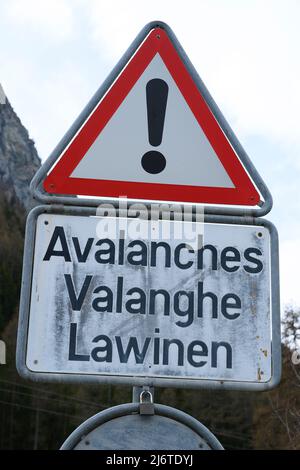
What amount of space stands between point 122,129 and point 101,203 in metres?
0.23

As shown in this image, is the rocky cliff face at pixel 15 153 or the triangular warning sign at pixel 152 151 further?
the rocky cliff face at pixel 15 153

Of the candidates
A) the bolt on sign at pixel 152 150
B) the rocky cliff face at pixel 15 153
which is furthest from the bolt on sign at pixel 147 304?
the rocky cliff face at pixel 15 153

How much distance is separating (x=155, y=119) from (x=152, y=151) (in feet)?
0.28

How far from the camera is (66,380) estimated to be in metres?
1.52

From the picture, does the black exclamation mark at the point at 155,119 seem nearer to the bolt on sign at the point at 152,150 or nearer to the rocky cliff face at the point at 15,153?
the bolt on sign at the point at 152,150

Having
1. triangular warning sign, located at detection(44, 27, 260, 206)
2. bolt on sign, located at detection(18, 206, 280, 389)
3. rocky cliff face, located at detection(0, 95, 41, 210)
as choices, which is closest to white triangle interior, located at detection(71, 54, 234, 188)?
triangular warning sign, located at detection(44, 27, 260, 206)

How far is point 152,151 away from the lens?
179 centimetres

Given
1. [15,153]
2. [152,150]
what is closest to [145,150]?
[152,150]

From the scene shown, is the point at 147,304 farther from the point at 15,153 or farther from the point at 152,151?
the point at 15,153

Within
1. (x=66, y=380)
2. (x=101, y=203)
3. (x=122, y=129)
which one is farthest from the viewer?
(x=122, y=129)

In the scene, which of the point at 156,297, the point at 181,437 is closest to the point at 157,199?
the point at 156,297

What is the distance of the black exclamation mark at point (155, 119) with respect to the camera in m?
1.78
